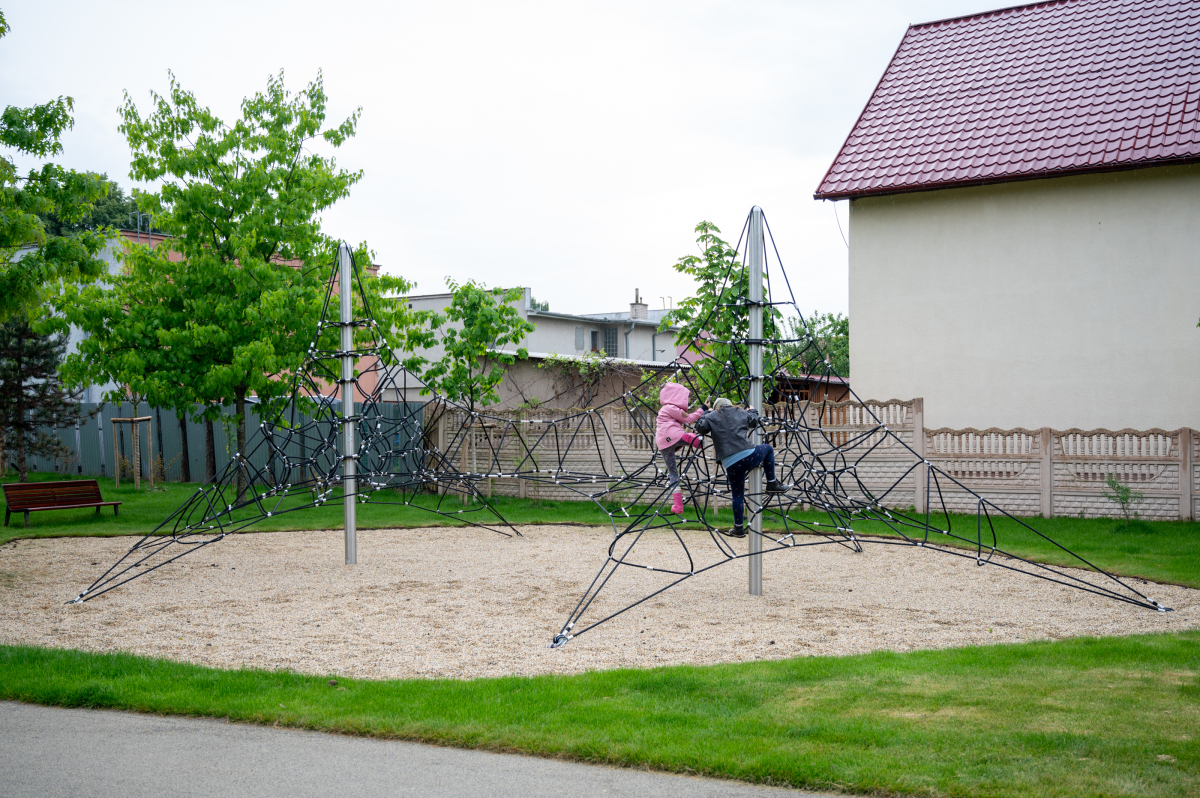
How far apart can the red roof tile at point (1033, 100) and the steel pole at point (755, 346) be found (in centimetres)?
791

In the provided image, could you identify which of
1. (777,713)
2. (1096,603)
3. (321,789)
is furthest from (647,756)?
(1096,603)

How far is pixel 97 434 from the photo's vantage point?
2375 cm

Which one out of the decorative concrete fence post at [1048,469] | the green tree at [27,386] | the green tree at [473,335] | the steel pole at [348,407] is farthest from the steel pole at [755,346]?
the green tree at [27,386]

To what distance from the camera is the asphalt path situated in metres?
4.01

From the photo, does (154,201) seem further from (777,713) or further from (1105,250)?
(1105,250)

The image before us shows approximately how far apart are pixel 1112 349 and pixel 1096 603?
303 inches

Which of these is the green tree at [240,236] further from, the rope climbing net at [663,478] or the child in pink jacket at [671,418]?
the child in pink jacket at [671,418]

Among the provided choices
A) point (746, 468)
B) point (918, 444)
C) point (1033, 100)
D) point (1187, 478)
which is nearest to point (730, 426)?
point (746, 468)

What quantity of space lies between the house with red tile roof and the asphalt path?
12.5 meters

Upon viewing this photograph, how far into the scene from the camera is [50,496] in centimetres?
1425

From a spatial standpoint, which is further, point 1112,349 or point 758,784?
point 1112,349

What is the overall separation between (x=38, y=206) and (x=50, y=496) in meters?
5.36

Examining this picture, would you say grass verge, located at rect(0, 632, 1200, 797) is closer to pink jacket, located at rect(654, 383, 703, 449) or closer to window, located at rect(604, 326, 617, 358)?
pink jacket, located at rect(654, 383, 703, 449)

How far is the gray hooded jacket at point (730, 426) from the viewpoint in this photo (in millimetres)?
8125
